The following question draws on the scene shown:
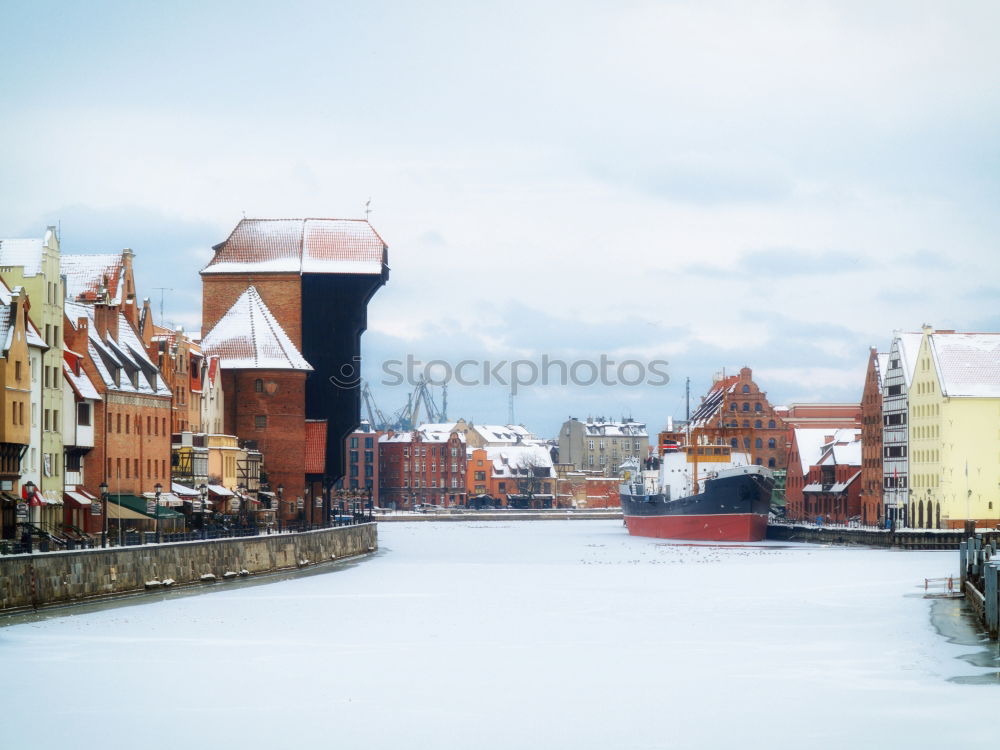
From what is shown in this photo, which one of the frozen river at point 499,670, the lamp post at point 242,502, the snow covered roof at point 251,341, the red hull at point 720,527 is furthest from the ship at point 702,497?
the frozen river at point 499,670

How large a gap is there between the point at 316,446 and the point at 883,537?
35.3m

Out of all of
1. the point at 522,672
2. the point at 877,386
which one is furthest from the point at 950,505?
the point at 522,672

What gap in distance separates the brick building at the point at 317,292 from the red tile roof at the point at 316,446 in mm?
790

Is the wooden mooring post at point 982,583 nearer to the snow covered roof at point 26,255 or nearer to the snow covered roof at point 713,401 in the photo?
the snow covered roof at point 26,255

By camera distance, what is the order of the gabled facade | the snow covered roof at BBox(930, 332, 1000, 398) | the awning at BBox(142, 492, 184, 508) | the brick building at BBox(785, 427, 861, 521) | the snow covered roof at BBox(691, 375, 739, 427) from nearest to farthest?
the gabled facade < the awning at BBox(142, 492, 184, 508) < the snow covered roof at BBox(930, 332, 1000, 398) < the brick building at BBox(785, 427, 861, 521) < the snow covered roof at BBox(691, 375, 739, 427)

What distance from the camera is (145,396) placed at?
8031 cm

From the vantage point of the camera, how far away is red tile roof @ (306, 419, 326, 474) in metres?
101

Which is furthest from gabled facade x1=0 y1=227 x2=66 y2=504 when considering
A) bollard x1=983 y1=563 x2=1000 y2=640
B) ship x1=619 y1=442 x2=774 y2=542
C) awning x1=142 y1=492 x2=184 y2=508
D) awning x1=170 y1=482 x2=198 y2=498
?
ship x1=619 y1=442 x2=774 y2=542

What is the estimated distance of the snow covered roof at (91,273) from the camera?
285ft

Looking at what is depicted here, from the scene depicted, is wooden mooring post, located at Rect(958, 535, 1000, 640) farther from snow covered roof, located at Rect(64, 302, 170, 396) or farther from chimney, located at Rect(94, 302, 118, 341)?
chimney, located at Rect(94, 302, 118, 341)

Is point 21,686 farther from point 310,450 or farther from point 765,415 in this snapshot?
point 765,415

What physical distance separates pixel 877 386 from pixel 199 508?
6582cm

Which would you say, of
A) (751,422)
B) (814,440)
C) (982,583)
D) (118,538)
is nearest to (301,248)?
(118,538)

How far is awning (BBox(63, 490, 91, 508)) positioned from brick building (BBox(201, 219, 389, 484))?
1218 inches
